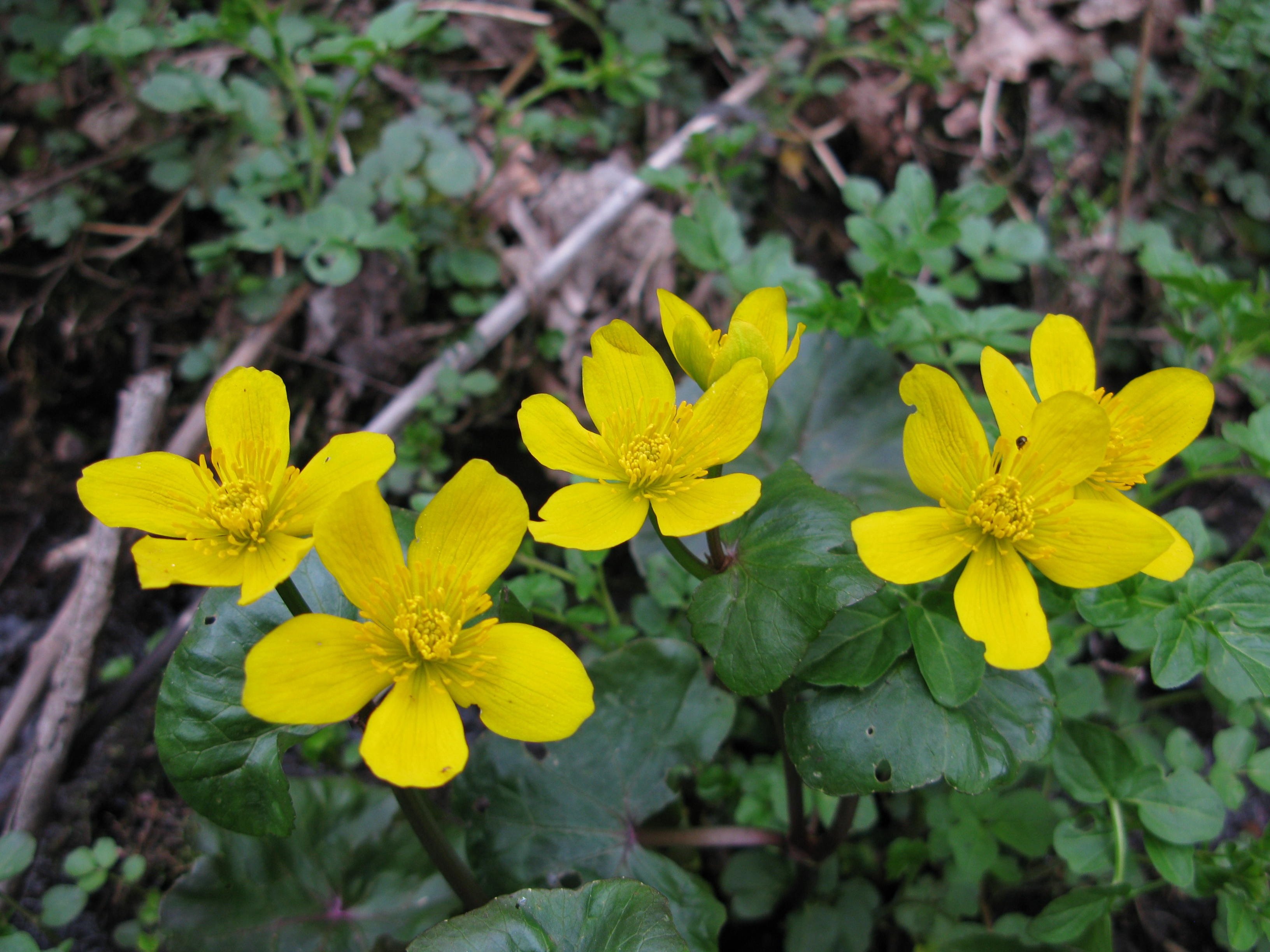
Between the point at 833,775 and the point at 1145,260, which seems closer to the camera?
the point at 833,775

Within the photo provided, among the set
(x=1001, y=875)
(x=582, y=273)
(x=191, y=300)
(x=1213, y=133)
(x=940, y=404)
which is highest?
(x=940, y=404)

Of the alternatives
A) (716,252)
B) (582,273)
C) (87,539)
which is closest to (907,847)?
(716,252)

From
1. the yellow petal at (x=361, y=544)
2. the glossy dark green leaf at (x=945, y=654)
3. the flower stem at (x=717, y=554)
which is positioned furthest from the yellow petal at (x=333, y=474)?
the glossy dark green leaf at (x=945, y=654)

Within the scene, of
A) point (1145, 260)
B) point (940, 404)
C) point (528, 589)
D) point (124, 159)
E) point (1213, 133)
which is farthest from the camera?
point (1213, 133)

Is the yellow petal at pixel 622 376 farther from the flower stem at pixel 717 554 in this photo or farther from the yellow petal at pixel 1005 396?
the yellow petal at pixel 1005 396

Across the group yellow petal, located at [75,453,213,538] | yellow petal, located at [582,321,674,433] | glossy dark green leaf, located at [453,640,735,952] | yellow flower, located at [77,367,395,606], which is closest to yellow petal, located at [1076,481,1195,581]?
yellow petal, located at [582,321,674,433]

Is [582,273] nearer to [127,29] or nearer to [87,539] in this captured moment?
[127,29]

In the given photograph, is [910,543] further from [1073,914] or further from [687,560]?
[1073,914]

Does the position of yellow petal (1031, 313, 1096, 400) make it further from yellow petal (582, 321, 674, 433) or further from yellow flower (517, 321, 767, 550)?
yellow petal (582, 321, 674, 433)
